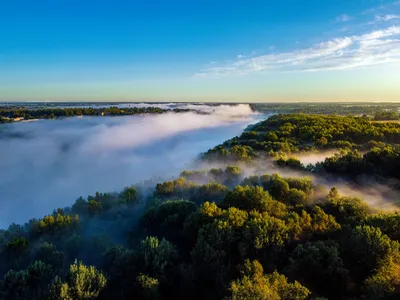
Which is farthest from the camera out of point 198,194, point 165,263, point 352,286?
point 198,194

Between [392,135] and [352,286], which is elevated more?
[392,135]

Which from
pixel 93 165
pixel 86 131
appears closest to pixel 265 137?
pixel 93 165

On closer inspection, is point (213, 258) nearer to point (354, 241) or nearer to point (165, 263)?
point (165, 263)

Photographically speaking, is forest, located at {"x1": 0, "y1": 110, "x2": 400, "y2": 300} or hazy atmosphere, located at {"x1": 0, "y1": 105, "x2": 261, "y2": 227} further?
hazy atmosphere, located at {"x1": 0, "y1": 105, "x2": 261, "y2": 227}

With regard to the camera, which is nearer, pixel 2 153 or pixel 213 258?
pixel 213 258

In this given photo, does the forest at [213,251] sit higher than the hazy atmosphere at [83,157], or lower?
higher

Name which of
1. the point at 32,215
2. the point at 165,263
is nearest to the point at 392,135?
the point at 165,263

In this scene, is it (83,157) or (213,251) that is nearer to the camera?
(213,251)

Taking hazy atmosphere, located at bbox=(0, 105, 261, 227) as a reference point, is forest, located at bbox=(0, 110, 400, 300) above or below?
above

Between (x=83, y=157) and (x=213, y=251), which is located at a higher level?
(x=213, y=251)

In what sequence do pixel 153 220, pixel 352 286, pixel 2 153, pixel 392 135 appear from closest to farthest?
pixel 352 286 → pixel 153 220 → pixel 392 135 → pixel 2 153

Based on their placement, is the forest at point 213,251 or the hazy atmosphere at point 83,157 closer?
the forest at point 213,251
